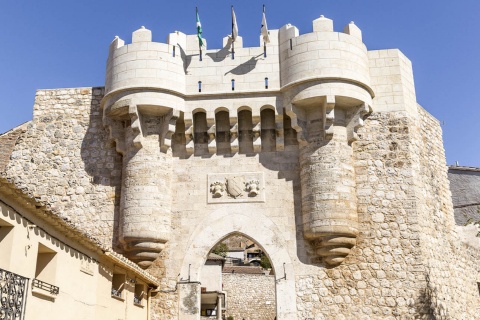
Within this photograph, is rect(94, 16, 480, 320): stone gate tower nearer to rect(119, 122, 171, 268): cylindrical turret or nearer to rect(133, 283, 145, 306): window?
rect(119, 122, 171, 268): cylindrical turret

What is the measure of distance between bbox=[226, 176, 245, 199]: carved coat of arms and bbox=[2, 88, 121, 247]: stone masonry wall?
2531 millimetres

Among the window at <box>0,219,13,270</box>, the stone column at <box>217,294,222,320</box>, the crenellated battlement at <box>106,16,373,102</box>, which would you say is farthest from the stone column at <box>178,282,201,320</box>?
the stone column at <box>217,294,222,320</box>

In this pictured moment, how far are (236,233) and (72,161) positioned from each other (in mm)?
4207

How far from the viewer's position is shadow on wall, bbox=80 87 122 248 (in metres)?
12.0

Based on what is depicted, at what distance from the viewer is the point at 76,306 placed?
7727 mm

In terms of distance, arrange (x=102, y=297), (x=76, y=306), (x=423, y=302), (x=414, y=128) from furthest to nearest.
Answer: (x=414, y=128), (x=423, y=302), (x=102, y=297), (x=76, y=306)

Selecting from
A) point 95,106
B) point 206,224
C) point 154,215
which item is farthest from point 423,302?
point 95,106

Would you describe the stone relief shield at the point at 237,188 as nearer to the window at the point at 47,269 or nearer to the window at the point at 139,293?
the window at the point at 139,293

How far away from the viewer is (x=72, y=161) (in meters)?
12.5

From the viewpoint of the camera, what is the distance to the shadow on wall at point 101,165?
12.0 m

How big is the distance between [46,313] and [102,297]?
6.20ft

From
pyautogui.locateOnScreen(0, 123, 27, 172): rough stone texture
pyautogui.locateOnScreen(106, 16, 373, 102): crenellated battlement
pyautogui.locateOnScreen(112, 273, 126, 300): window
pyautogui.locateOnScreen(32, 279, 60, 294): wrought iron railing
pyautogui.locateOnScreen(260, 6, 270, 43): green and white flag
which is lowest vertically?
pyautogui.locateOnScreen(32, 279, 60, 294): wrought iron railing

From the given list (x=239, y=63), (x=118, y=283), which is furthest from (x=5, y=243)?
(x=239, y=63)

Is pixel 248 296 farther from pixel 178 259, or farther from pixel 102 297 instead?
pixel 102 297
